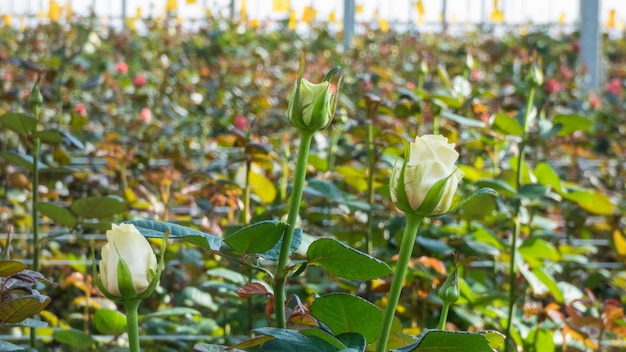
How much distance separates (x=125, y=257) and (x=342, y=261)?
16 cm

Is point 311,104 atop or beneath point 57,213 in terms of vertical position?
A: atop

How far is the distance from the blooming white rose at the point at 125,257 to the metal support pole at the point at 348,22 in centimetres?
579

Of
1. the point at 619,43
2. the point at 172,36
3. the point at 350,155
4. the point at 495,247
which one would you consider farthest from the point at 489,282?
the point at 619,43

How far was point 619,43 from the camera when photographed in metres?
7.31

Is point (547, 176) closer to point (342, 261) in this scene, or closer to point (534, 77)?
point (534, 77)

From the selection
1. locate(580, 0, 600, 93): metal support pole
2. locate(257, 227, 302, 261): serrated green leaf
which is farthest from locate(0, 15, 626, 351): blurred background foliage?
locate(580, 0, 600, 93): metal support pole

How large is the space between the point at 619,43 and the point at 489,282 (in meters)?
6.31

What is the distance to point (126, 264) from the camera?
1.93 ft

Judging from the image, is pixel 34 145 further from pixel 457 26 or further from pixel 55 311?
pixel 457 26

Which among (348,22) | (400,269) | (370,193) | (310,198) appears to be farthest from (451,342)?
(348,22)

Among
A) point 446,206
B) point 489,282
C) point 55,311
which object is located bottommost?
point 55,311

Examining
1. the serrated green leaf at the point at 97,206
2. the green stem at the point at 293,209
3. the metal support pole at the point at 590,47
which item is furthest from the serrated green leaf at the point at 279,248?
the metal support pole at the point at 590,47

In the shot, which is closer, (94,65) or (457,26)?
(94,65)

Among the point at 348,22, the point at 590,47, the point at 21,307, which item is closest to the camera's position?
the point at 21,307
